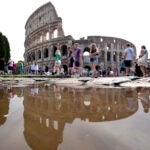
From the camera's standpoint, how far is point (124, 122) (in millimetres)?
1388

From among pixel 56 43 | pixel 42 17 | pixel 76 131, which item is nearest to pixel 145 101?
pixel 76 131

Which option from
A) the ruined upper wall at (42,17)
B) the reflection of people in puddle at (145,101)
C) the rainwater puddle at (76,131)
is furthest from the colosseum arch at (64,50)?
the rainwater puddle at (76,131)

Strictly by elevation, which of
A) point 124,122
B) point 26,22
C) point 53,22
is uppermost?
point 26,22

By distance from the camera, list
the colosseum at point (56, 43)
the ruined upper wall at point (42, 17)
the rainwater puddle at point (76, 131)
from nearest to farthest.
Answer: the rainwater puddle at point (76, 131) < the colosseum at point (56, 43) < the ruined upper wall at point (42, 17)

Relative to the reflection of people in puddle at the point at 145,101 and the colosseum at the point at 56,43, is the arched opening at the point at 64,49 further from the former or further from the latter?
the reflection of people in puddle at the point at 145,101

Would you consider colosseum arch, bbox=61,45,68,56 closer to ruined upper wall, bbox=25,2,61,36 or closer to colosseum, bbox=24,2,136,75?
colosseum, bbox=24,2,136,75

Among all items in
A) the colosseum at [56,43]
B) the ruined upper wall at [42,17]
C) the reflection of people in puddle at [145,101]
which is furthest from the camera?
the ruined upper wall at [42,17]

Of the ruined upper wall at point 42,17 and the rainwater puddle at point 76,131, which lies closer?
the rainwater puddle at point 76,131

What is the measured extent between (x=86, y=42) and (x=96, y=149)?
113 feet

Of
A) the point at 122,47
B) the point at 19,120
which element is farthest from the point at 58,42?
the point at 19,120

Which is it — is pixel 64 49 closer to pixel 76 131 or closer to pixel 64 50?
pixel 64 50

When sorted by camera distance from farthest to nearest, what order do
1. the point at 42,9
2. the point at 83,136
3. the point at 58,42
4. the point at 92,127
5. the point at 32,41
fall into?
the point at 32,41, the point at 42,9, the point at 58,42, the point at 92,127, the point at 83,136

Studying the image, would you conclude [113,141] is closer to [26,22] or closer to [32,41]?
[32,41]

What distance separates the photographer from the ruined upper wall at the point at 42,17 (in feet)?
121
